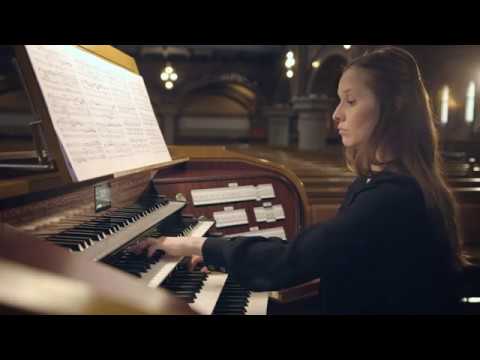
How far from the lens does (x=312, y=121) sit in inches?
430

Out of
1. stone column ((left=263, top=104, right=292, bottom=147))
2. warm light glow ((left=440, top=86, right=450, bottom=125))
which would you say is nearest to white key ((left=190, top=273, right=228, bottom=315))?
warm light glow ((left=440, top=86, right=450, bottom=125))

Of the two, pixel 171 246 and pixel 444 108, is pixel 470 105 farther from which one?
pixel 171 246

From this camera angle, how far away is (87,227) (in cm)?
144

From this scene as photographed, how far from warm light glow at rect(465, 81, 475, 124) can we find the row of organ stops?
1150 cm

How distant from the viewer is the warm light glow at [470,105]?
11393 mm

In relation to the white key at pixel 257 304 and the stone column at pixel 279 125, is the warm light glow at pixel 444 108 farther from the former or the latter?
the white key at pixel 257 304

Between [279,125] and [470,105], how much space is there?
6293mm

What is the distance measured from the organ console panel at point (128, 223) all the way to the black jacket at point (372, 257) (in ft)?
0.88

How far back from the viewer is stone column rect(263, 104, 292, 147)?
1600cm

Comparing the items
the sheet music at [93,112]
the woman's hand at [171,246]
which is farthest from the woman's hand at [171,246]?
the sheet music at [93,112]

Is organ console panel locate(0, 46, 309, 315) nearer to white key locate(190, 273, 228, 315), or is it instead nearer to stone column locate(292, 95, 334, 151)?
A: white key locate(190, 273, 228, 315)

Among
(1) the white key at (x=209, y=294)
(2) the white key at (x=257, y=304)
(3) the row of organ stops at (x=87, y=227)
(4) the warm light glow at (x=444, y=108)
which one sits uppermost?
(4) the warm light glow at (x=444, y=108)

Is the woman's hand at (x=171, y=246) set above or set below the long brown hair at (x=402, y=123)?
below
